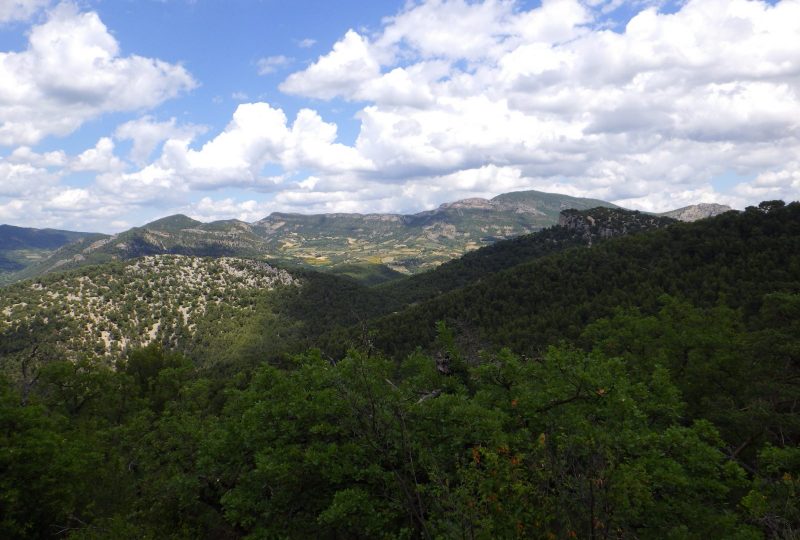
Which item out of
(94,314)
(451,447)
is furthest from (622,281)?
(94,314)

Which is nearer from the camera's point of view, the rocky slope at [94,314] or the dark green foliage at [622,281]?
the dark green foliage at [622,281]

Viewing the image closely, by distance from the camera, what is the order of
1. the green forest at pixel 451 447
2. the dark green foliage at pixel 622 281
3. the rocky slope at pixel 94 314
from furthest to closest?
the rocky slope at pixel 94 314, the dark green foliage at pixel 622 281, the green forest at pixel 451 447

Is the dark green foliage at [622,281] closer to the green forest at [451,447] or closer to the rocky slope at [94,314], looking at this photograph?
the green forest at [451,447]

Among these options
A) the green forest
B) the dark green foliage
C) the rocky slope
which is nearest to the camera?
the green forest

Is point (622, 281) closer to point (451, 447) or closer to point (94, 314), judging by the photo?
point (451, 447)

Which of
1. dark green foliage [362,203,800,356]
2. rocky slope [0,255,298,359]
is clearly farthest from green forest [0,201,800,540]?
rocky slope [0,255,298,359]

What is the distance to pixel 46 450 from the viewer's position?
2102 centimetres

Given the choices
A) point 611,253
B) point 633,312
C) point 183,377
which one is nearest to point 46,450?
point 183,377

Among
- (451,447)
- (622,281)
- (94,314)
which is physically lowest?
(94,314)

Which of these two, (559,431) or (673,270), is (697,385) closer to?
(559,431)

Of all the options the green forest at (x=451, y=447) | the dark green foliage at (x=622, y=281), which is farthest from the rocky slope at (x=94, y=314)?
the green forest at (x=451, y=447)

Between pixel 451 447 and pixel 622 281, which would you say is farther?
pixel 622 281

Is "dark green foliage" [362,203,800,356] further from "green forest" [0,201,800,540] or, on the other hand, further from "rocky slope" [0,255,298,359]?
"rocky slope" [0,255,298,359]

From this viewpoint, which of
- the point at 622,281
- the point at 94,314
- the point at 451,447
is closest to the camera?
the point at 451,447
